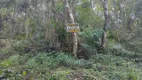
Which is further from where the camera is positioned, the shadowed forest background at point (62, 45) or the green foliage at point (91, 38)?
the green foliage at point (91, 38)

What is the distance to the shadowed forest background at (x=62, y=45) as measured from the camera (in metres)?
4.20

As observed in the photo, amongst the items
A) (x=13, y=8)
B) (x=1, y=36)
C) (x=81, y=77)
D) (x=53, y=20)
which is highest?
(x=13, y=8)

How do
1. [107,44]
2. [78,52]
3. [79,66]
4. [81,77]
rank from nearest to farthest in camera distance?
[81,77] < [79,66] < [78,52] < [107,44]

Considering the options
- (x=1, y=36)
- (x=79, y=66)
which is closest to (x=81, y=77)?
(x=79, y=66)

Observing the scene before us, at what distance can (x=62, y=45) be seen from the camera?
5.86m

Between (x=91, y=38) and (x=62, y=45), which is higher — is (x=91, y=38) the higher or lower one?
the higher one

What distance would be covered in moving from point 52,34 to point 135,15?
561cm

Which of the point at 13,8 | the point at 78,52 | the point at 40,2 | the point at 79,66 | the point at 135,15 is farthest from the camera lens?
the point at 135,15

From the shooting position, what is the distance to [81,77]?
161 inches

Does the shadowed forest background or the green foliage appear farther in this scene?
the green foliage

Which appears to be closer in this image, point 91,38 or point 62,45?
point 62,45

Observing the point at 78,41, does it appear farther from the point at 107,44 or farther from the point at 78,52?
the point at 107,44

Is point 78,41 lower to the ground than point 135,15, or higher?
lower

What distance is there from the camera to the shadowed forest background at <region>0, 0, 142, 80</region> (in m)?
4.20
